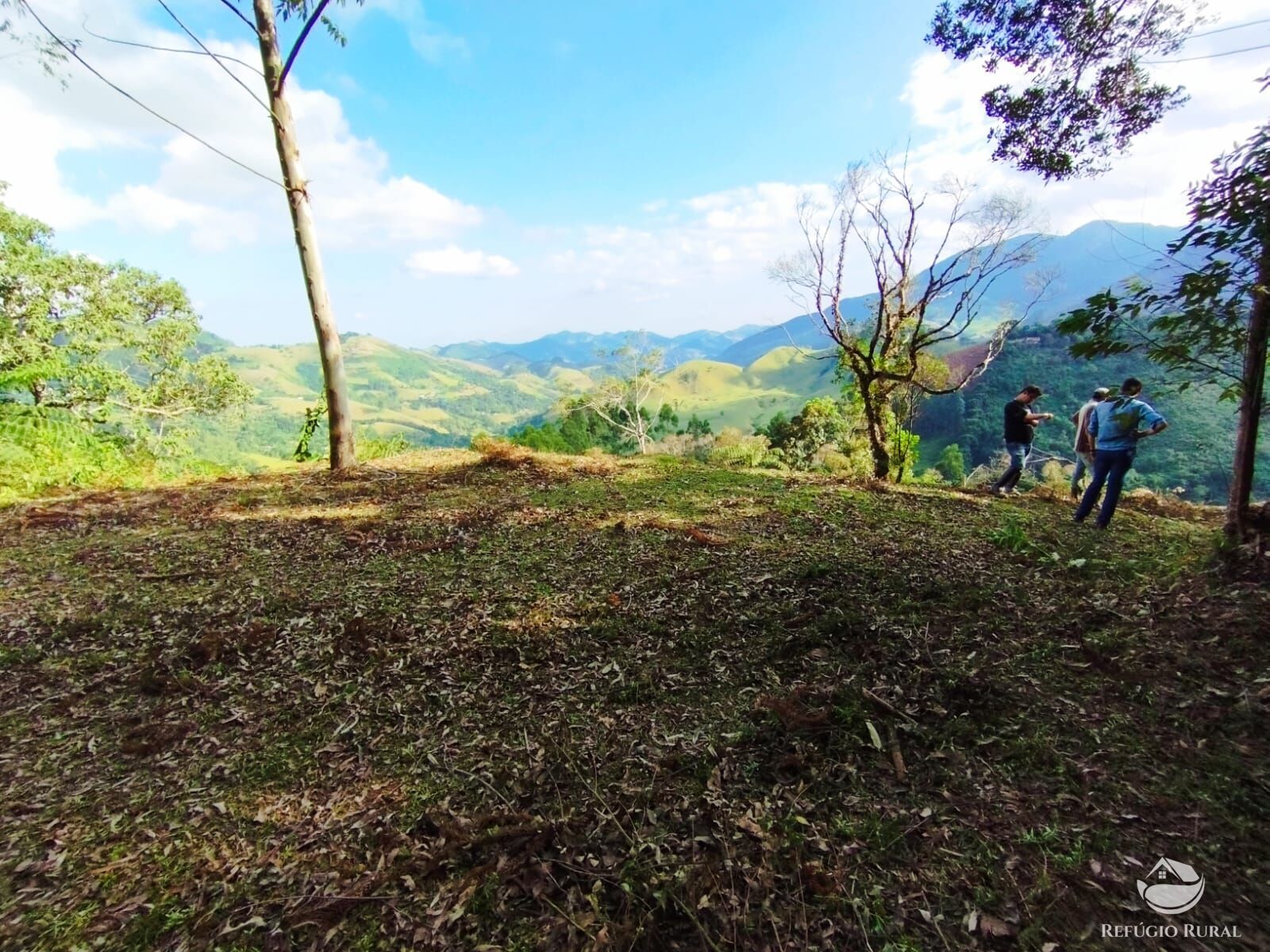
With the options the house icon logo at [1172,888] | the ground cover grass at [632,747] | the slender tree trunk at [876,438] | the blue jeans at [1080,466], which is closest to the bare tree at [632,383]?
the slender tree trunk at [876,438]

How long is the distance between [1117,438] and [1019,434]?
2.60 metres

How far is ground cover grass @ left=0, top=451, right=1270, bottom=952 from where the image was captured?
6.14 feet

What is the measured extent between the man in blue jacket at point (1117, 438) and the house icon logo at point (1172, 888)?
4011 mm

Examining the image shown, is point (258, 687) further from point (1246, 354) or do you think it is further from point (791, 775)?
point (1246, 354)

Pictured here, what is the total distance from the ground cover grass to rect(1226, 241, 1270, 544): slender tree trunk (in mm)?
326

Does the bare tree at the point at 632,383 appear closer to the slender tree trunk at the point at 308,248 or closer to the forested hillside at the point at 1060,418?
the forested hillside at the point at 1060,418

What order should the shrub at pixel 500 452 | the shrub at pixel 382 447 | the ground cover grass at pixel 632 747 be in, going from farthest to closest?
the shrub at pixel 382 447, the shrub at pixel 500 452, the ground cover grass at pixel 632 747

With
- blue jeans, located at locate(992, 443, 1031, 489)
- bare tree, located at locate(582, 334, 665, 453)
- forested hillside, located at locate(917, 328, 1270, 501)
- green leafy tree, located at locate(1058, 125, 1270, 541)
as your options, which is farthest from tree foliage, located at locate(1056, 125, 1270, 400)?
bare tree, located at locate(582, 334, 665, 453)

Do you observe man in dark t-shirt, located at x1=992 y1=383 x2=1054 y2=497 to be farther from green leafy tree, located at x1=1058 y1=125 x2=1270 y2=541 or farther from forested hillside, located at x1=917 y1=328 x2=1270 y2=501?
forested hillside, located at x1=917 y1=328 x2=1270 y2=501

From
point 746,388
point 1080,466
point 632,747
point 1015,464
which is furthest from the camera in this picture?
point 746,388

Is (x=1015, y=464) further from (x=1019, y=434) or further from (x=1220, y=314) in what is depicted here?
(x=1220, y=314)

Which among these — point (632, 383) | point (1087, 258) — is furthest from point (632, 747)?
point (632, 383)

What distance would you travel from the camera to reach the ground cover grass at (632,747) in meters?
1.87

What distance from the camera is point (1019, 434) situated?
26.0 feet
